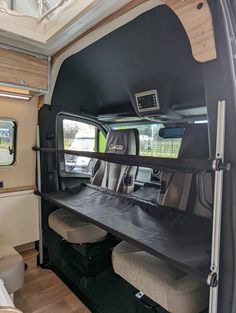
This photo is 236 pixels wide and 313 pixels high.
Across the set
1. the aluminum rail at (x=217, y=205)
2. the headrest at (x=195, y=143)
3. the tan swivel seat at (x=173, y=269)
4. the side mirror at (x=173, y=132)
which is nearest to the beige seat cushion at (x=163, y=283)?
the tan swivel seat at (x=173, y=269)

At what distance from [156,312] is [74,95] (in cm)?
214

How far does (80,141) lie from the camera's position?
2.95m

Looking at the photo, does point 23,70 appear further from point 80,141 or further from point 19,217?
point 19,217

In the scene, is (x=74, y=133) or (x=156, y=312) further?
(x=74, y=133)

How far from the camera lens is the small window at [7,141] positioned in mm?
2139

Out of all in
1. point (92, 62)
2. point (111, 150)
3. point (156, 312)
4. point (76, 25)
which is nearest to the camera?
point (156, 312)

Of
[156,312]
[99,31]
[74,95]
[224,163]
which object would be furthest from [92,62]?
[156,312]

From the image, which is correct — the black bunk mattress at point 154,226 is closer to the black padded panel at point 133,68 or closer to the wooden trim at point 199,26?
the wooden trim at point 199,26

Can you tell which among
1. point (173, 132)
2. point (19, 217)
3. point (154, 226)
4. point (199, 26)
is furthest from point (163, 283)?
point (19, 217)

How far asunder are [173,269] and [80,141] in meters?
2.09

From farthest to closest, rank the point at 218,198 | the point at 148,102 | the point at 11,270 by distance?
the point at 148,102, the point at 11,270, the point at 218,198

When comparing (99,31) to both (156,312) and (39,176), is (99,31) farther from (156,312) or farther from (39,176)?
(156,312)

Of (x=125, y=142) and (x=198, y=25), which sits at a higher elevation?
(x=198, y=25)

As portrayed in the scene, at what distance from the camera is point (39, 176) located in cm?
231
